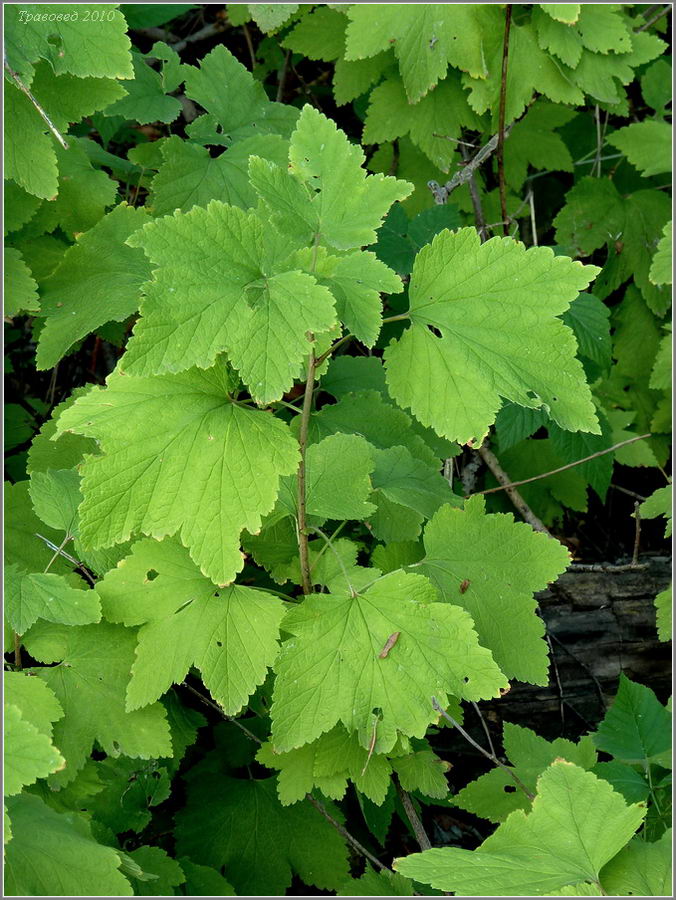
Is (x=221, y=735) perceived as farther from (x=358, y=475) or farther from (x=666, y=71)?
(x=666, y=71)

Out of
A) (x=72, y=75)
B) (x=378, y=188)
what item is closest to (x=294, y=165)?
(x=378, y=188)

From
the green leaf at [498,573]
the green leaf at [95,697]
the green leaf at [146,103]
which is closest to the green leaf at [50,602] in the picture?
the green leaf at [95,697]

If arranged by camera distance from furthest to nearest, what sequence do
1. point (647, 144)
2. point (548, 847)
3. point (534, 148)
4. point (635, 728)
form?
point (534, 148) → point (647, 144) → point (635, 728) → point (548, 847)

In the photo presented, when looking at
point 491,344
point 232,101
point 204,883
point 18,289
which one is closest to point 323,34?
point 232,101

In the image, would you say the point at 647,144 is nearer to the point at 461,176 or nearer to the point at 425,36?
the point at 461,176

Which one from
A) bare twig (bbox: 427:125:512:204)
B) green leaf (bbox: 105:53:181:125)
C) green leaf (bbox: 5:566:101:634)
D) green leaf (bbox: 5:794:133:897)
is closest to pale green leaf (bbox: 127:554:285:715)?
green leaf (bbox: 5:566:101:634)
